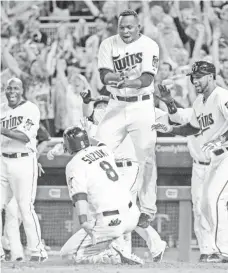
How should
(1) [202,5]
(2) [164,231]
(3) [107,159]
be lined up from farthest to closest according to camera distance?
(1) [202,5] → (2) [164,231] → (3) [107,159]

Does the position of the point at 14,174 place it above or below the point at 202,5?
below

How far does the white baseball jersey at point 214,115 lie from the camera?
903cm

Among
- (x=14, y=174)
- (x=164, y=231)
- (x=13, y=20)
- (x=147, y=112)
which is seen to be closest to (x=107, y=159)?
(x=147, y=112)

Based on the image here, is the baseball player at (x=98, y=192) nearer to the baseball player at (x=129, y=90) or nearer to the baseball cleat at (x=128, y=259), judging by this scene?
the baseball cleat at (x=128, y=259)

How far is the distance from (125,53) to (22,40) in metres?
5.14

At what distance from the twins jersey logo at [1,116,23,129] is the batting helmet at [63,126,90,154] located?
1910 mm

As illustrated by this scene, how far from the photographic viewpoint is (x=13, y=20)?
14250mm

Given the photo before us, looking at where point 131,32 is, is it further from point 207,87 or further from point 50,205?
point 50,205

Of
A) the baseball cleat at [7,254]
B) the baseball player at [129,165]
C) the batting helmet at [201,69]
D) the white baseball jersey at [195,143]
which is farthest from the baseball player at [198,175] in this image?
the baseball cleat at [7,254]

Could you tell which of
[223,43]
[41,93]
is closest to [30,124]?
[41,93]

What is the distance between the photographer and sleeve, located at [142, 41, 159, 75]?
891 centimetres

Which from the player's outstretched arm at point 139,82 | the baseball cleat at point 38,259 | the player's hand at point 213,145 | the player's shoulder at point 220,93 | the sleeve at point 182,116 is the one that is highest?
the player's outstretched arm at point 139,82

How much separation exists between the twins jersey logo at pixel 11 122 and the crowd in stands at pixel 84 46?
193 centimetres

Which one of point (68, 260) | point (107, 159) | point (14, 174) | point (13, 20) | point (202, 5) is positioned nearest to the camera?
point (107, 159)
